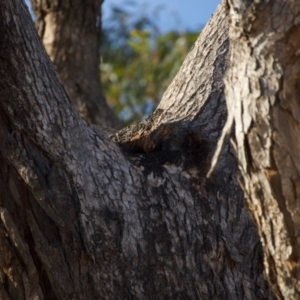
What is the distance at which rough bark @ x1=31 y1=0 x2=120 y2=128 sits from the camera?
399 cm

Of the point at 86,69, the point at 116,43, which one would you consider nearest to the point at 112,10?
the point at 116,43

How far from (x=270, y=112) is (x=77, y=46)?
2691 millimetres

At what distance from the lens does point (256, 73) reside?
156 cm

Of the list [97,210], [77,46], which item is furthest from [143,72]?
[97,210]

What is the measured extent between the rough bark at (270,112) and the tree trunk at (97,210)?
2.16 feet

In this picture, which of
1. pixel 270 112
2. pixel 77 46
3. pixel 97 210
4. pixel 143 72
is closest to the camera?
pixel 270 112

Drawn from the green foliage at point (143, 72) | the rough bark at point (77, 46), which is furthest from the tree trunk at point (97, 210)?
the green foliage at point (143, 72)

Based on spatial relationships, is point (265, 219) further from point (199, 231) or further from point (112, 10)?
point (112, 10)

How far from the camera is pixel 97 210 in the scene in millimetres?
2260

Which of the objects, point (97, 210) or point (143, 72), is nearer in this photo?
point (97, 210)

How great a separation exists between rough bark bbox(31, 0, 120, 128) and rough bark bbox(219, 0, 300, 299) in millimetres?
2510

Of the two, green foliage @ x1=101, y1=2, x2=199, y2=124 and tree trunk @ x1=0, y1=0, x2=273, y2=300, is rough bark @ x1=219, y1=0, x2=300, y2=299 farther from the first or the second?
green foliage @ x1=101, y1=2, x2=199, y2=124

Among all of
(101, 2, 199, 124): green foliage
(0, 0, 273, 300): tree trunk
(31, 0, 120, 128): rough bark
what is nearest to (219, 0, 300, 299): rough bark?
(0, 0, 273, 300): tree trunk

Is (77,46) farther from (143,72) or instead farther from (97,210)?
(143,72)
